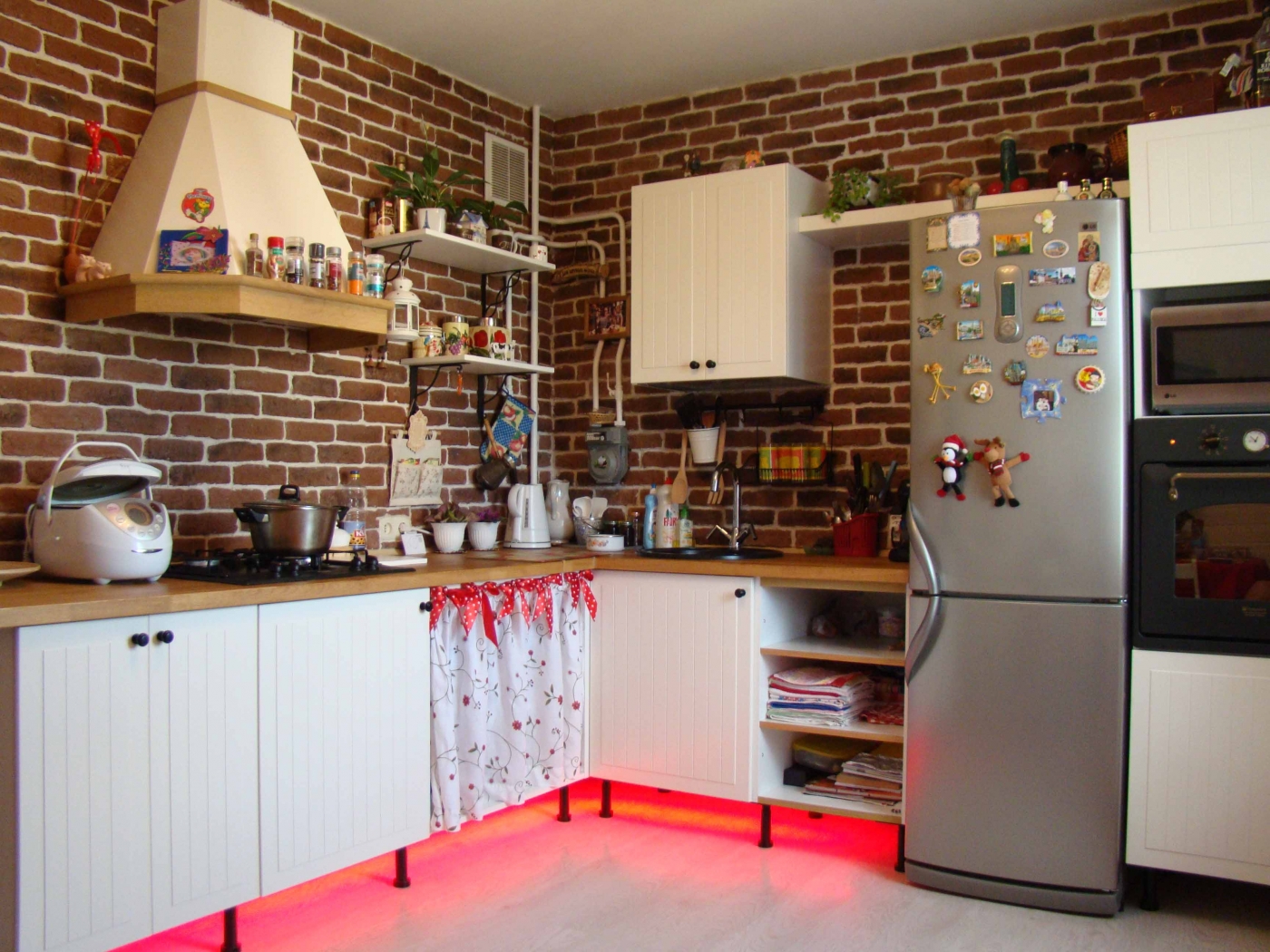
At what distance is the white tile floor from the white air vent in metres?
2.42

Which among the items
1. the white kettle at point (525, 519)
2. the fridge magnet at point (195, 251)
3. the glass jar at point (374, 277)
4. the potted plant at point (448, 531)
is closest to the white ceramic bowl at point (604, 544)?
the white kettle at point (525, 519)

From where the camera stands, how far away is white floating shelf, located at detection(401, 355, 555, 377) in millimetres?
3553

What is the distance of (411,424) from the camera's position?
144 inches

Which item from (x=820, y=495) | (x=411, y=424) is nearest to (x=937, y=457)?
(x=820, y=495)

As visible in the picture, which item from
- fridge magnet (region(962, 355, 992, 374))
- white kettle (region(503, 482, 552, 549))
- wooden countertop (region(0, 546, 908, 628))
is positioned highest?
fridge magnet (region(962, 355, 992, 374))

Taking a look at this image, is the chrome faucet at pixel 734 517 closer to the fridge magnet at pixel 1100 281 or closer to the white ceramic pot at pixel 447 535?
the white ceramic pot at pixel 447 535

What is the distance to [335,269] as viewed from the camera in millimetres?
2953

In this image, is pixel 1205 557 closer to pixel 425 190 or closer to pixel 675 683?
pixel 675 683

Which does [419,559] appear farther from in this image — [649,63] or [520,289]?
[649,63]

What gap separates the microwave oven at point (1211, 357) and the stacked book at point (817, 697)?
1226 millimetres

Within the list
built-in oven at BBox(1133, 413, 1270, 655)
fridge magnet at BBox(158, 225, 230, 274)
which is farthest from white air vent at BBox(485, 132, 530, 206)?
built-in oven at BBox(1133, 413, 1270, 655)

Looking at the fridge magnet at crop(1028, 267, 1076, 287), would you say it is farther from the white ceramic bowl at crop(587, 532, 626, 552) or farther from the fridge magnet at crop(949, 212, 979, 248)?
the white ceramic bowl at crop(587, 532, 626, 552)

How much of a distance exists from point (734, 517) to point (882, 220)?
3.81 feet

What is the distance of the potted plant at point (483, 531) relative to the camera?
376 cm
